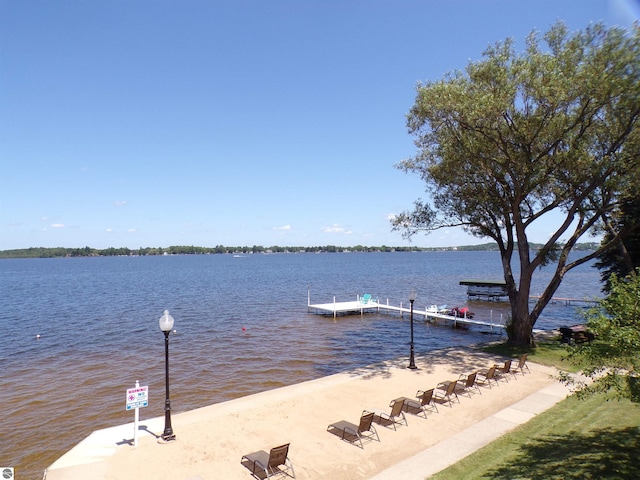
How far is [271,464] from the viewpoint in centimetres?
991

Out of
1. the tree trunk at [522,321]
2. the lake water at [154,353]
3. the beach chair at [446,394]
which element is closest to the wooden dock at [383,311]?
the lake water at [154,353]

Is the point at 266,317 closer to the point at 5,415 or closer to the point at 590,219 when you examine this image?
the point at 5,415

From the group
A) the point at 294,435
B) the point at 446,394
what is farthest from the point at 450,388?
the point at 294,435

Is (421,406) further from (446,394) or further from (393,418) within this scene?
(393,418)

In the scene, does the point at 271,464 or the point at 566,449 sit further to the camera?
the point at 566,449

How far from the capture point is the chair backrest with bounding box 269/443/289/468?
387 inches

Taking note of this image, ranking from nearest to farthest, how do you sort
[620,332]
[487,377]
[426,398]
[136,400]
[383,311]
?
1. [620,332]
2. [136,400]
3. [426,398]
4. [487,377]
5. [383,311]

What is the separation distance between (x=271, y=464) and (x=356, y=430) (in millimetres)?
3101

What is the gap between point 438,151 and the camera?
22.1 m

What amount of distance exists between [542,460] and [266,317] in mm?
33383

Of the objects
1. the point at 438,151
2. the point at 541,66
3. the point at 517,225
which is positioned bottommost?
the point at 517,225

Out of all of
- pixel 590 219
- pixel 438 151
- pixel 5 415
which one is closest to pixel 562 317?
pixel 590 219

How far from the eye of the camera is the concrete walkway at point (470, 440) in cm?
978

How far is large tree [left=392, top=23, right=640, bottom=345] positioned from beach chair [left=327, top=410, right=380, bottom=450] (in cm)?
1365
